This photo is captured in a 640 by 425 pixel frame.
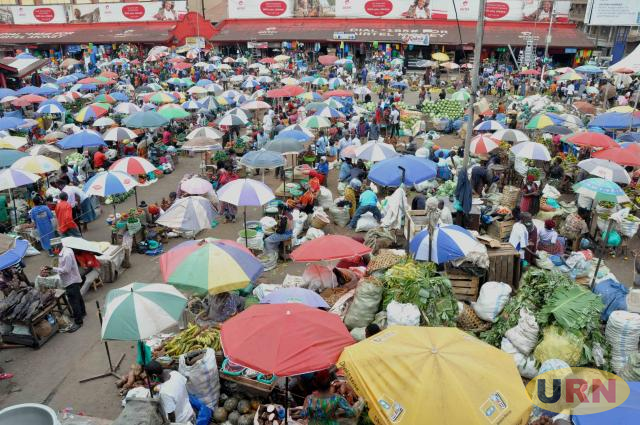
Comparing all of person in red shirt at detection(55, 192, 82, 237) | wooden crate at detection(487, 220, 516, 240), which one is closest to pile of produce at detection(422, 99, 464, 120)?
wooden crate at detection(487, 220, 516, 240)

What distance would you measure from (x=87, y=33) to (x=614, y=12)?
4226 centimetres

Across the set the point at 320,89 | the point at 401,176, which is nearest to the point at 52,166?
the point at 401,176

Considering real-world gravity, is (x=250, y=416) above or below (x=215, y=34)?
below

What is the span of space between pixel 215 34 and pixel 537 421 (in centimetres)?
4227

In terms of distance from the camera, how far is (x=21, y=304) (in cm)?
757

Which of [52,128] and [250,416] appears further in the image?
[52,128]

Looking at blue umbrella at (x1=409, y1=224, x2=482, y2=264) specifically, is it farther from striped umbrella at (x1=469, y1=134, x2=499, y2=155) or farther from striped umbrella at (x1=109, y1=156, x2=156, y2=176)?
striped umbrella at (x1=109, y1=156, x2=156, y2=176)

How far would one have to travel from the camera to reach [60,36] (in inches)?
1716

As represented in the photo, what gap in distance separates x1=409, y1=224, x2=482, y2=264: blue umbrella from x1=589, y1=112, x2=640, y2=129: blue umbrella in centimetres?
1095

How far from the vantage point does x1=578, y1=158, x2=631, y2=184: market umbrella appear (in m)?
11.2

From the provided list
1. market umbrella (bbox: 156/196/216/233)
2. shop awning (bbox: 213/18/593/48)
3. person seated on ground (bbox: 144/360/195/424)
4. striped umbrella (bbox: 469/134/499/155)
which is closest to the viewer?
person seated on ground (bbox: 144/360/195/424)

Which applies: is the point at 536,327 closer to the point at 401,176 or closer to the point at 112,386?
the point at 401,176

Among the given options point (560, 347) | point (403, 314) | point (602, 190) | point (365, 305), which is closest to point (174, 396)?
point (365, 305)

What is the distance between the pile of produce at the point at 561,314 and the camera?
6.64 metres
